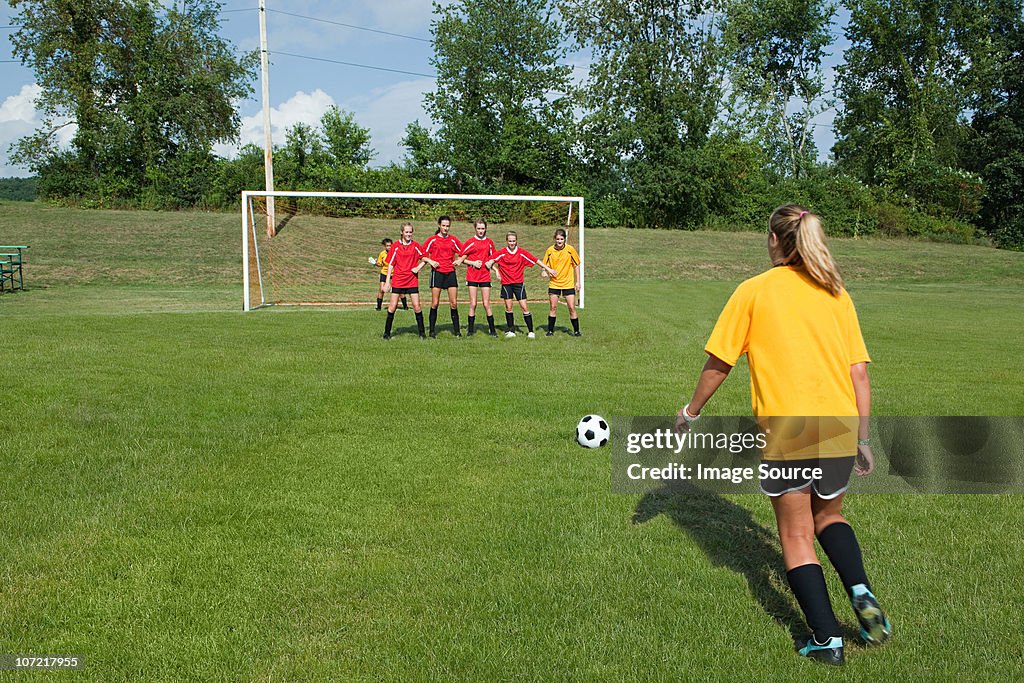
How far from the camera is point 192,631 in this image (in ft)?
11.9

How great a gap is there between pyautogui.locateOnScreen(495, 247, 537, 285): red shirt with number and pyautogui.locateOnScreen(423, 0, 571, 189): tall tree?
28924 millimetres

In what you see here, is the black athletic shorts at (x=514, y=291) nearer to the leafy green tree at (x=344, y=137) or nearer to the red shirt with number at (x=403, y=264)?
the red shirt with number at (x=403, y=264)

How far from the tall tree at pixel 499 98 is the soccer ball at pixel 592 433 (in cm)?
3625

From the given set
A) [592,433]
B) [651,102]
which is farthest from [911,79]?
[592,433]

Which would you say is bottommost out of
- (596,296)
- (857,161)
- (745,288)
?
(596,296)

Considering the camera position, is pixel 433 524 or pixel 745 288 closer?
pixel 745 288

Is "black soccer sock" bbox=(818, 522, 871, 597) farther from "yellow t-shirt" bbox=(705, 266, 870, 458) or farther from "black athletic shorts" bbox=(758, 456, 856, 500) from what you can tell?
"yellow t-shirt" bbox=(705, 266, 870, 458)

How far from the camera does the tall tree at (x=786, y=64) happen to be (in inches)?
2115

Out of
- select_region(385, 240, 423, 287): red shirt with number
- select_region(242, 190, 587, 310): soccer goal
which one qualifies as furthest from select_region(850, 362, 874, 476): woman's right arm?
select_region(242, 190, 587, 310): soccer goal

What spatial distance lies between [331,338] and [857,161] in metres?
49.8

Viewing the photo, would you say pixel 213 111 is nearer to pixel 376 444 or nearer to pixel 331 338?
pixel 331 338

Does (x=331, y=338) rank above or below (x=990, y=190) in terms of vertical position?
below

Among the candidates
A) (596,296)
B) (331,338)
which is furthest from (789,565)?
(596,296)

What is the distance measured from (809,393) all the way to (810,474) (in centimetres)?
32
